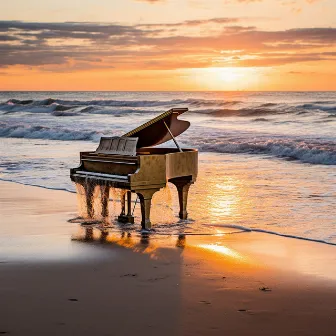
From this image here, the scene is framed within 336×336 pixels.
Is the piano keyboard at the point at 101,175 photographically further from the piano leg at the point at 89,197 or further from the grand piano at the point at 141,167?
the piano leg at the point at 89,197

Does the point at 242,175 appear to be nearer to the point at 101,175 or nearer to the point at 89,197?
the point at 89,197

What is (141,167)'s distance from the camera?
28.7 feet

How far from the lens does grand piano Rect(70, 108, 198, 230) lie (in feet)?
28.9

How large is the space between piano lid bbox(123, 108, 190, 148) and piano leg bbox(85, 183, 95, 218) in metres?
0.88

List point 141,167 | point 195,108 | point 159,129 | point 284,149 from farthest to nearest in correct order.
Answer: point 195,108 < point 284,149 < point 159,129 < point 141,167

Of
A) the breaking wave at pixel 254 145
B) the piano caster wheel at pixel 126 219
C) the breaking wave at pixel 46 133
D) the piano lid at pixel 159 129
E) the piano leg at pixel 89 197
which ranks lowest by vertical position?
the breaking wave at pixel 46 133

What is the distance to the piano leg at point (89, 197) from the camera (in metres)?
9.59

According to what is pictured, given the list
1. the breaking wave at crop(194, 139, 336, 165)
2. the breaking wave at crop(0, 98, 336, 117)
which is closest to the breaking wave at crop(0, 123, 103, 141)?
the breaking wave at crop(194, 139, 336, 165)

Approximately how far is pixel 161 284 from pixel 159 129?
342cm

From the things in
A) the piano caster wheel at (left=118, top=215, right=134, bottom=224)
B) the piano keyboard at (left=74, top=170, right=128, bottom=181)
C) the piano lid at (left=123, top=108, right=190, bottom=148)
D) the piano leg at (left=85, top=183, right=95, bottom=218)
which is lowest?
the piano caster wheel at (left=118, top=215, right=134, bottom=224)

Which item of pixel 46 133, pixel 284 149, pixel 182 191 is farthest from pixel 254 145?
pixel 182 191

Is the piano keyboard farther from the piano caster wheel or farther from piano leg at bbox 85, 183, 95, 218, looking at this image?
the piano caster wheel

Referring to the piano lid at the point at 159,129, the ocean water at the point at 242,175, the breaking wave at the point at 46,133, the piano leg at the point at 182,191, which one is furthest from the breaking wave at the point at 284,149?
the piano lid at the point at 159,129

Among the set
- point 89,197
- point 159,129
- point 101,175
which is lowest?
point 89,197
